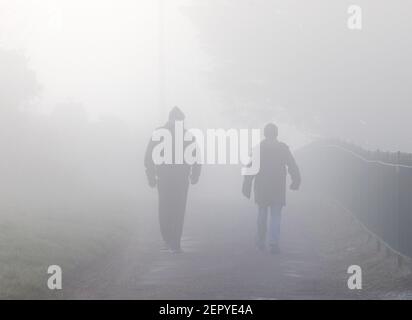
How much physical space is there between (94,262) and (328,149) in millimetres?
13427

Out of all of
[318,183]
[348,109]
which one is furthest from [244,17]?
[318,183]

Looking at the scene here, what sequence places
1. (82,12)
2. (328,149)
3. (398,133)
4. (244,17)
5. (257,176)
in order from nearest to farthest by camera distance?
(257,176) < (328,149) < (398,133) < (244,17) < (82,12)

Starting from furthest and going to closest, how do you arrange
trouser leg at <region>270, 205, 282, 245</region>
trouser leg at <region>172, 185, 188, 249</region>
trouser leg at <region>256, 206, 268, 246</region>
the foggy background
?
the foggy background → trouser leg at <region>256, 206, 268, 246</region> → trouser leg at <region>172, 185, 188, 249</region> → trouser leg at <region>270, 205, 282, 245</region>

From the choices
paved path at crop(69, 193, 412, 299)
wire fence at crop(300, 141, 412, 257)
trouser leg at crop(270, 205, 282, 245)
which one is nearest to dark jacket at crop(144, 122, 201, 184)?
paved path at crop(69, 193, 412, 299)

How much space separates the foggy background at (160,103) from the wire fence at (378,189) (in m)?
4.17

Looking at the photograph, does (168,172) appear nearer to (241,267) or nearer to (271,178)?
(271,178)

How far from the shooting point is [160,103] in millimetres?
35031

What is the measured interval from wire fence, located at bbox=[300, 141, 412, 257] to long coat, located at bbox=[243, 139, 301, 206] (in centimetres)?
143

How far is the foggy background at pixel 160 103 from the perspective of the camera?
17.5 meters

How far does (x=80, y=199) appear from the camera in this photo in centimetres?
2156

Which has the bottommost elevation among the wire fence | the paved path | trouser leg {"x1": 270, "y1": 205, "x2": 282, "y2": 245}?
the paved path

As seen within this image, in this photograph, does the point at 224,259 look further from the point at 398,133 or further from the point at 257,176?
the point at 398,133

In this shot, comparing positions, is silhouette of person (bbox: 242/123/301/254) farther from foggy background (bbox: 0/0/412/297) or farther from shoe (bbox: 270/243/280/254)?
foggy background (bbox: 0/0/412/297)

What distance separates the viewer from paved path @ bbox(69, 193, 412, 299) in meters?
11.1
